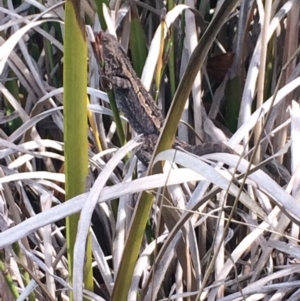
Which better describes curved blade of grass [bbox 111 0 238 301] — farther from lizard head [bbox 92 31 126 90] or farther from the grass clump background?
lizard head [bbox 92 31 126 90]

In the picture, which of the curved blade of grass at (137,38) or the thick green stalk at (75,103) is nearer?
the thick green stalk at (75,103)

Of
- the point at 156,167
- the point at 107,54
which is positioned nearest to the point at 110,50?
the point at 107,54

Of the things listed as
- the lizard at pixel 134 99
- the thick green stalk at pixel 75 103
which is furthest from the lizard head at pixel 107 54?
the thick green stalk at pixel 75 103

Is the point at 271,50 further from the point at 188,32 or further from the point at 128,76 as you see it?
the point at 128,76

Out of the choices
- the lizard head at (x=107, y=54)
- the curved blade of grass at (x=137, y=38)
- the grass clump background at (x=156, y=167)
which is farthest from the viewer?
the curved blade of grass at (x=137, y=38)

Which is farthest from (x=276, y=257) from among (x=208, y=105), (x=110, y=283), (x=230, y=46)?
(x=230, y=46)

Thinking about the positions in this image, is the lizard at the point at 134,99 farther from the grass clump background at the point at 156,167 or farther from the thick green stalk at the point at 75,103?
the thick green stalk at the point at 75,103

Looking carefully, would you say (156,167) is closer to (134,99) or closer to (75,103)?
(75,103)

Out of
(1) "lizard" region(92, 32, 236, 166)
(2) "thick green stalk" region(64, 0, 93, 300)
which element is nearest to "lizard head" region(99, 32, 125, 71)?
(1) "lizard" region(92, 32, 236, 166)
